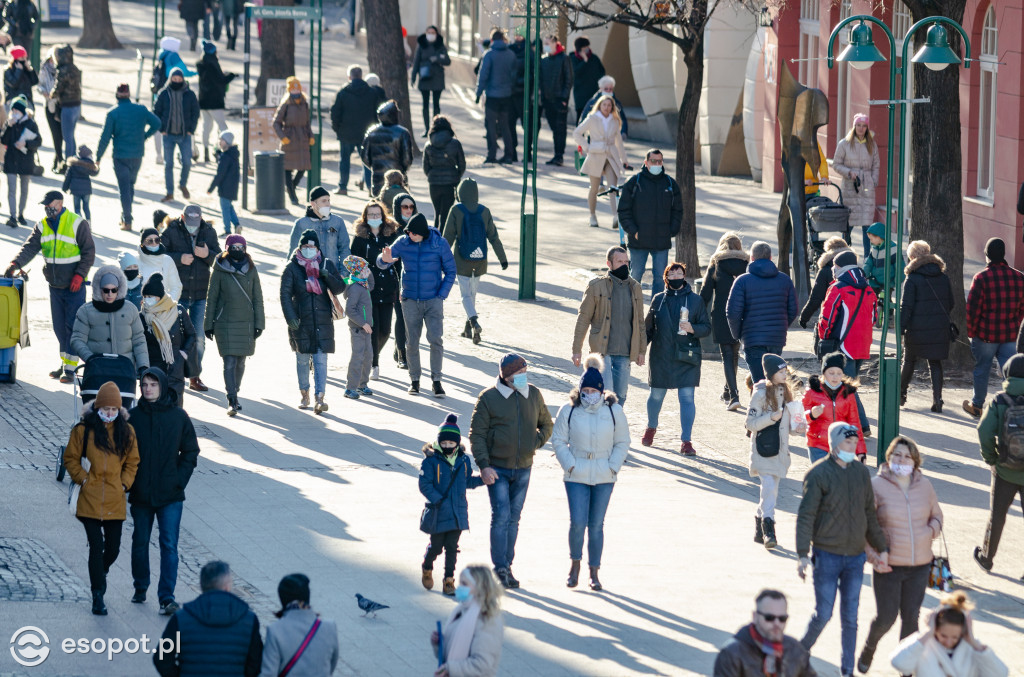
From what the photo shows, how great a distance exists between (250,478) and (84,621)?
11.5 ft

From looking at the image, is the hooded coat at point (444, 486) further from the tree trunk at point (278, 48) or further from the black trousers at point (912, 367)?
the tree trunk at point (278, 48)

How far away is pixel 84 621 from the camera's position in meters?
9.88

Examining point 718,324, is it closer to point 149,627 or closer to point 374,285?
point 374,285

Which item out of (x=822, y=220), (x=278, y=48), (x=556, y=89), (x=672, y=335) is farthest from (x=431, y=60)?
(x=672, y=335)

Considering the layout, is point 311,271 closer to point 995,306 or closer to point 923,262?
point 923,262

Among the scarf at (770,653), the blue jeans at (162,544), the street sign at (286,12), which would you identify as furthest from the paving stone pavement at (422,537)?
the street sign at (286,12)

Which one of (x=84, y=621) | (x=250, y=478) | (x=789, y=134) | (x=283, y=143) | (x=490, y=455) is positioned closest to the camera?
(x=84, y=621)

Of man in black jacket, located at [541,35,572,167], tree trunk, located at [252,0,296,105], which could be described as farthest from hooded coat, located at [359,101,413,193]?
tree trunk, located at [252,0,296,105]

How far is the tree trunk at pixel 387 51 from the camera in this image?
2925cm

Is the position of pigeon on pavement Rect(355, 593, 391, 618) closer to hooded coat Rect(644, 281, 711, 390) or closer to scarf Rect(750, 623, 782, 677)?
scarf Rect(750, 623, 782, 677)

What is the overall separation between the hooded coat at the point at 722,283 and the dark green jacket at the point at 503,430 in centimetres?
470

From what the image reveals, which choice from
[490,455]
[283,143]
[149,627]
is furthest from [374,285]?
[283,143]

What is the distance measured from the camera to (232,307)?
14906mm

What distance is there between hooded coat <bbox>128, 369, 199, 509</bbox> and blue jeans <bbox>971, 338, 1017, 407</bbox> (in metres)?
7.94
